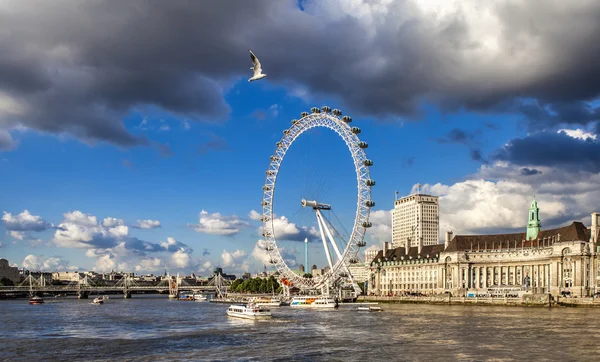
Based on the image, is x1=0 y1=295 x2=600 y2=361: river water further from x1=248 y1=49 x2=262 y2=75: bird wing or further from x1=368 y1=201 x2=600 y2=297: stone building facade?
x1=368 y1=201 x2=600 y2=297: stone building facade

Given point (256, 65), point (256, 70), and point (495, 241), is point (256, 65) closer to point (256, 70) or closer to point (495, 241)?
point (256, 70)

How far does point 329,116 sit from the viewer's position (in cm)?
11225

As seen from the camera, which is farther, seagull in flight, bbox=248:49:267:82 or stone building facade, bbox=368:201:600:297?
stone building facade, bbox=368:201:600:297

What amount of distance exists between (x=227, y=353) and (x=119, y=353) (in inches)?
313

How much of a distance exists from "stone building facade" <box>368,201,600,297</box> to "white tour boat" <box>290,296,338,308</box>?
32.7 metres

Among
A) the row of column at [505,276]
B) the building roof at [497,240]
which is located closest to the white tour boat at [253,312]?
the row of column at [505,276]

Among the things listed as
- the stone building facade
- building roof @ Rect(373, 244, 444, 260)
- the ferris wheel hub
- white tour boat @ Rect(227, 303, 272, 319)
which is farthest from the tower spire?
white tour boat @ Rect(227, 303, 272, 319)

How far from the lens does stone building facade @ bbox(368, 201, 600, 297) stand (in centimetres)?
12594

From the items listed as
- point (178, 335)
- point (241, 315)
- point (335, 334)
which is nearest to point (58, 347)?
point (178, 335)

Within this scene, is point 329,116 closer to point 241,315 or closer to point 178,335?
point 241,315

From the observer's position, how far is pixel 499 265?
14525cm

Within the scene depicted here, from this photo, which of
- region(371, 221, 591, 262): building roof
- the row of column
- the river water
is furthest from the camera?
the row of column

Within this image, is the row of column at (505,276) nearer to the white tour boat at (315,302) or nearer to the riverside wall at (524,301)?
the riverside wall at (524,301)

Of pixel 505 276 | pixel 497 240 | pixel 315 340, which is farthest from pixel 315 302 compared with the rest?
pixel 315 340
